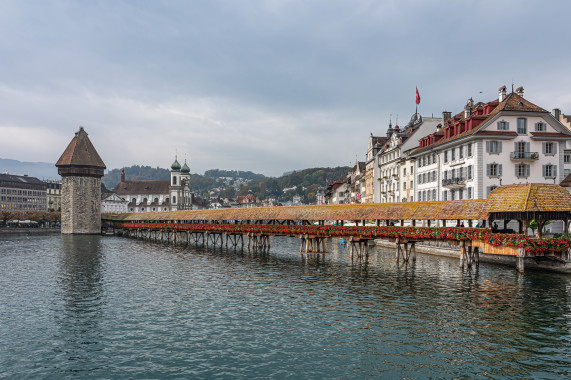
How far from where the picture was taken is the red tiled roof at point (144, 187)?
7062 inches

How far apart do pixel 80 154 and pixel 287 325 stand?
109472 mm

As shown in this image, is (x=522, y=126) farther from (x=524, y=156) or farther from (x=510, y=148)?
(x=524, y=156)

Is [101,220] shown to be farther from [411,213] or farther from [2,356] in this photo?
[2,356]

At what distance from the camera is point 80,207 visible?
372 ft

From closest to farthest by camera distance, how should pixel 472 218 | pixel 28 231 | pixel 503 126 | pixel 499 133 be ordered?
pixel 472 218 < pixel 499 133 < pixel 503 126 < pixel 28 231

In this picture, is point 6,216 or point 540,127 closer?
point 540,127

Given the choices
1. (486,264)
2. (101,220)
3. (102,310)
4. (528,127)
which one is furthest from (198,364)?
(101,220)

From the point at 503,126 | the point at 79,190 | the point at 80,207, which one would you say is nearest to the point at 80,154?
the point at 79,190

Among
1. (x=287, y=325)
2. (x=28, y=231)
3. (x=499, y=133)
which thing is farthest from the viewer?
(x=28, y=231)

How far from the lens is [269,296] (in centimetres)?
2859

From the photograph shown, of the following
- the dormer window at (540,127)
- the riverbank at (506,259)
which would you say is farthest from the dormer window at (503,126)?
the riverbank at (506,259)

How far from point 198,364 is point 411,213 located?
30784 millimetres

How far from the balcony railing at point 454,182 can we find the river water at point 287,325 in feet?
59.9

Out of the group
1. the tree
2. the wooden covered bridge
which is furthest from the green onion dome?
the wooden covered bridge
